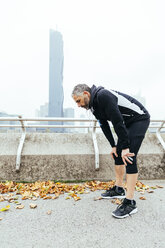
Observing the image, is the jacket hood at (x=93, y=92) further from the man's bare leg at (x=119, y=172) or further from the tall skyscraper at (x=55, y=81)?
the tall skyscraper at (x=55, y=81)

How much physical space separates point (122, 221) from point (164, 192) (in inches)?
50.8

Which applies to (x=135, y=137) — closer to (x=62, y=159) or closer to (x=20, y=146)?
(x=62, y=159)

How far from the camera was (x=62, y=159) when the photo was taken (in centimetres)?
367

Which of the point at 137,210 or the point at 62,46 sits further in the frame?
the point at 62,46

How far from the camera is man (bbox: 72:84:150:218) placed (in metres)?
2.08

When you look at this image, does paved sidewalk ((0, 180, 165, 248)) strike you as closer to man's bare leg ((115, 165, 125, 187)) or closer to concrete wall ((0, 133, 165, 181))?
man's bare leg ((115, 165, 125, 187))

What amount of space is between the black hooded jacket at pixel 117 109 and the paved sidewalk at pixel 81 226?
823 mm

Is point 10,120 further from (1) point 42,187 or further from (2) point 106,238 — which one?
(2) point 106,238

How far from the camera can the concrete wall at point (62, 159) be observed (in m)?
3.55

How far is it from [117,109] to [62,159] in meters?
1.94

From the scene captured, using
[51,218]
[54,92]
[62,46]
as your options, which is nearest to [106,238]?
[51,218]

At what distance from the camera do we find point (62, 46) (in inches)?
4190

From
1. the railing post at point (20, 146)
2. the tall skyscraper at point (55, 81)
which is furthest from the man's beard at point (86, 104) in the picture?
the tall skyscraper at point (55, 81)

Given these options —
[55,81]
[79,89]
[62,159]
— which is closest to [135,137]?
Answer: [79,89]
